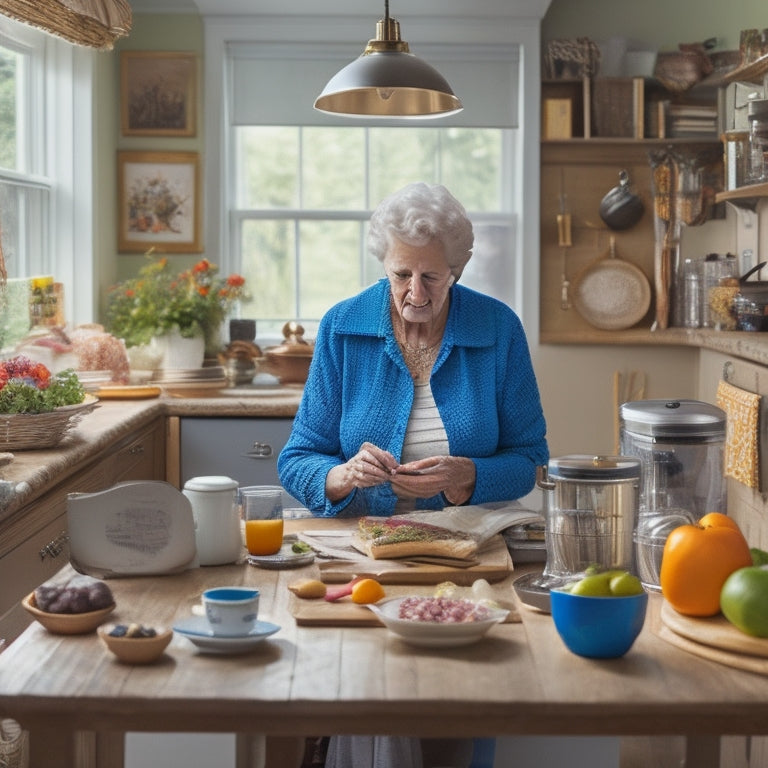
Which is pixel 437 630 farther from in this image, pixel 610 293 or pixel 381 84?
pixel 610 293

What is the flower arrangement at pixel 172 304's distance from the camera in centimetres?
447

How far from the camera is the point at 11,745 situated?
2252mm

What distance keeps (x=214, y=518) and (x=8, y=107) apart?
8.76 feet

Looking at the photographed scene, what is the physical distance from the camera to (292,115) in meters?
4.98

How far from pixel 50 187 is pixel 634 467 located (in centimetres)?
325

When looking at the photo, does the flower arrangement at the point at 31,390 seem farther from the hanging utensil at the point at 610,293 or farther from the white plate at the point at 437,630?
the hanging utensil at the point at 610,293

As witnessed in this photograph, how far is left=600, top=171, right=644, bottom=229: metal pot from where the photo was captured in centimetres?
492

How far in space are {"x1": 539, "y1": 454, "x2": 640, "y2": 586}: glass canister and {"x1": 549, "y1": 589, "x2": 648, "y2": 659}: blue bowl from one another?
32cm

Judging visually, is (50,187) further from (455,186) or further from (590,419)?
(590,419)

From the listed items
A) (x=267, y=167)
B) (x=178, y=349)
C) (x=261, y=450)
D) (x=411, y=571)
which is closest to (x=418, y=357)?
(x=411, y=571)

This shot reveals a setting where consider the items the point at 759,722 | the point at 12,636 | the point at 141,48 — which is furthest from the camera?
the point at 141,48

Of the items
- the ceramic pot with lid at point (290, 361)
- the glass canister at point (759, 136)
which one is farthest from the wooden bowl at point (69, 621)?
the glass canister at point (759, 136)

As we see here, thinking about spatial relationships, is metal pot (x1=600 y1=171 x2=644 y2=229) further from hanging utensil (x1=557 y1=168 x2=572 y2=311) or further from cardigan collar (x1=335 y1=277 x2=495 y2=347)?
cardigan collar (x1=335 y1=277 x2=495 y2=347)

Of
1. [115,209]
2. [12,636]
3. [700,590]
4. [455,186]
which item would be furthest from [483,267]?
[700,590]
